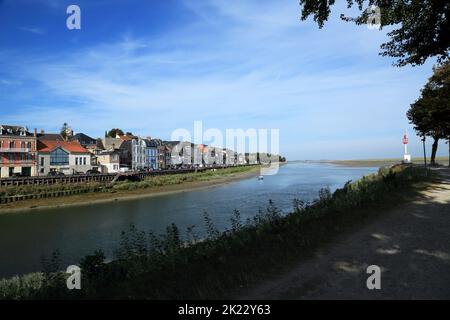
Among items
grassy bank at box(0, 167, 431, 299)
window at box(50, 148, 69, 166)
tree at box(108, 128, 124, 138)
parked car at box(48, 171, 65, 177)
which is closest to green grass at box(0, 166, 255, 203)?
parked car at box(48, 171, 65, 177)

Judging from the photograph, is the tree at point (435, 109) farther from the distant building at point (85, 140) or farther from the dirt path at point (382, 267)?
the distant building at point (85, 140)

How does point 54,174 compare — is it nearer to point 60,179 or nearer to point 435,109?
point 60,179

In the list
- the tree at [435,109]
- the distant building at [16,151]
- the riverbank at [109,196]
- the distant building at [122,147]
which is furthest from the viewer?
the distant building at [122,147]

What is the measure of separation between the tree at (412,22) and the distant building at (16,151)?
6910 centimetres

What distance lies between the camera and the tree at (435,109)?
1315 inches

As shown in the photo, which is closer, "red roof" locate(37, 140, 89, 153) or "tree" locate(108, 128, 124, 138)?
"red roof" locate(37, 140, 89, 153)

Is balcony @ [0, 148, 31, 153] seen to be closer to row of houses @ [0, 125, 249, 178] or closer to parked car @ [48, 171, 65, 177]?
row of houses @ [0, 125, 249, 178]

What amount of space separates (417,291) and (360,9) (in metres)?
9.04

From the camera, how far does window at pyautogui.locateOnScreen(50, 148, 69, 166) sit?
74562mm

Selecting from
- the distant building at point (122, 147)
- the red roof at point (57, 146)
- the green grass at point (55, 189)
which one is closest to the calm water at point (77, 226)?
the green grass at point (55, 189)

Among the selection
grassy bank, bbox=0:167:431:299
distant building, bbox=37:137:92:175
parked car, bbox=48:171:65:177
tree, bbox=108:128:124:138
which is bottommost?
parked car, bbox=48:171:65:177

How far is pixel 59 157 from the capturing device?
7619 cm

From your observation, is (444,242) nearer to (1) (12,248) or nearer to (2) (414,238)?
(2) (414,238)

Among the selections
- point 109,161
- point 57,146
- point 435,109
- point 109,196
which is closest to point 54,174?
point 57,146
